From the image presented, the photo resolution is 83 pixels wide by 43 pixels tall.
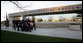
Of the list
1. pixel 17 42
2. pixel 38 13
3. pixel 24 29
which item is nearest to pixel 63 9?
pixel 38 13

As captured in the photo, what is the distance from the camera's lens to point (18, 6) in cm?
749

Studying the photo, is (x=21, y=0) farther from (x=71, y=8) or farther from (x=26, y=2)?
(x=71, y=8)

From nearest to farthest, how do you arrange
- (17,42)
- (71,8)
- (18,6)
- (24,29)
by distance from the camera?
(17,42) < (18,6) < (24,29) < (71,8)

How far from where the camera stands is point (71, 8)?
23.8m

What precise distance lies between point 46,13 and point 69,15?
629 cm

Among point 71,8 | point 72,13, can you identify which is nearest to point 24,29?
point 71,8

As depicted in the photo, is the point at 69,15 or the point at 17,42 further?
the point at 69,15

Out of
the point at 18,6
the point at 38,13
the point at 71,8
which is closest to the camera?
the point at 18,6

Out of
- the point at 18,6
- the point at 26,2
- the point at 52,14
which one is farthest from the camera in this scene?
the point at 52,14

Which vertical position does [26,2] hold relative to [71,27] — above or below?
above

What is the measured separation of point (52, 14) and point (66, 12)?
4121 millimetres

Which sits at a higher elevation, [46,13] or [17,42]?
[46,13]

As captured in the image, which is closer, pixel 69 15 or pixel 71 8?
pixel 71 8

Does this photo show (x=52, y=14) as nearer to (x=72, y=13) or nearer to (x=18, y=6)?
(x=72, y=13)
